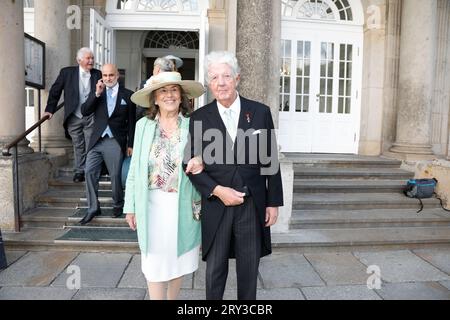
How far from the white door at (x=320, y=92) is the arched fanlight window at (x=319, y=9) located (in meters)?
0.35

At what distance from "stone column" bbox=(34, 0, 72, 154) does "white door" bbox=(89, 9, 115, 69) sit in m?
0.51

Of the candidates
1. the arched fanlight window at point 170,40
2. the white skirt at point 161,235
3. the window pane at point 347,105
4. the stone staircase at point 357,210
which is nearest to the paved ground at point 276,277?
the stone staircase at point 357,210

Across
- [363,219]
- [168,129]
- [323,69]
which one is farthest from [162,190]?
[323,69]

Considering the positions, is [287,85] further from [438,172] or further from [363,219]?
[363,219]

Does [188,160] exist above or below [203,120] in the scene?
below

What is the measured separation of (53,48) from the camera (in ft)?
21.8

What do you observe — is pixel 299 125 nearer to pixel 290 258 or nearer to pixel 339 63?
pixel 339 63

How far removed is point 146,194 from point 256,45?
281 cm

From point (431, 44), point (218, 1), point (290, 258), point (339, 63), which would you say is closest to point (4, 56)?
point (218, 1)

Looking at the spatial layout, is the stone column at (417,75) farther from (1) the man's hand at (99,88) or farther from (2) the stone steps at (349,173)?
(1) the man's hand at (99,88)

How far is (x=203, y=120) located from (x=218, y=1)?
5.67m

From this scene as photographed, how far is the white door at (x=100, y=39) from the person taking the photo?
661cm

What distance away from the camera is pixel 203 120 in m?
2.52
